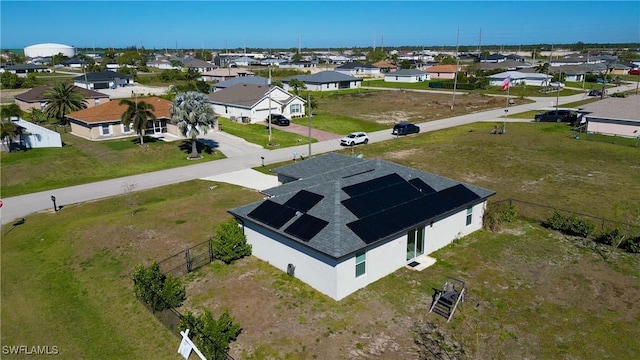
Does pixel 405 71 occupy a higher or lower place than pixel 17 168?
higher

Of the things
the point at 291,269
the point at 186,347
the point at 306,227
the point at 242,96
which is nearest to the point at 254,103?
the point at 242,96

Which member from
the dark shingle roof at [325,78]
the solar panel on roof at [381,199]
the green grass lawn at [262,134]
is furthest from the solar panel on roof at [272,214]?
the dark shingle roof at [325,78]

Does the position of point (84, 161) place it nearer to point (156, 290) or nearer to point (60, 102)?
point (60, 102)

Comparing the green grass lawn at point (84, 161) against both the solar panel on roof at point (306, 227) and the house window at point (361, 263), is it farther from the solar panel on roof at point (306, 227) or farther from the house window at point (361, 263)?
the house window at point (361, 263)

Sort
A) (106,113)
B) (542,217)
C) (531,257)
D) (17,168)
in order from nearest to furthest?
(531,257), (542,217), (17,168), (106,113)

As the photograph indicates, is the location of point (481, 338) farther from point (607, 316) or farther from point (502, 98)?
point (502, 98)

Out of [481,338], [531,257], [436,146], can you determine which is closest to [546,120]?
[436,146]

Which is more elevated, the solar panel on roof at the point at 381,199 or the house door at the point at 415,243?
the solar panel on roof at the point at 381,199
